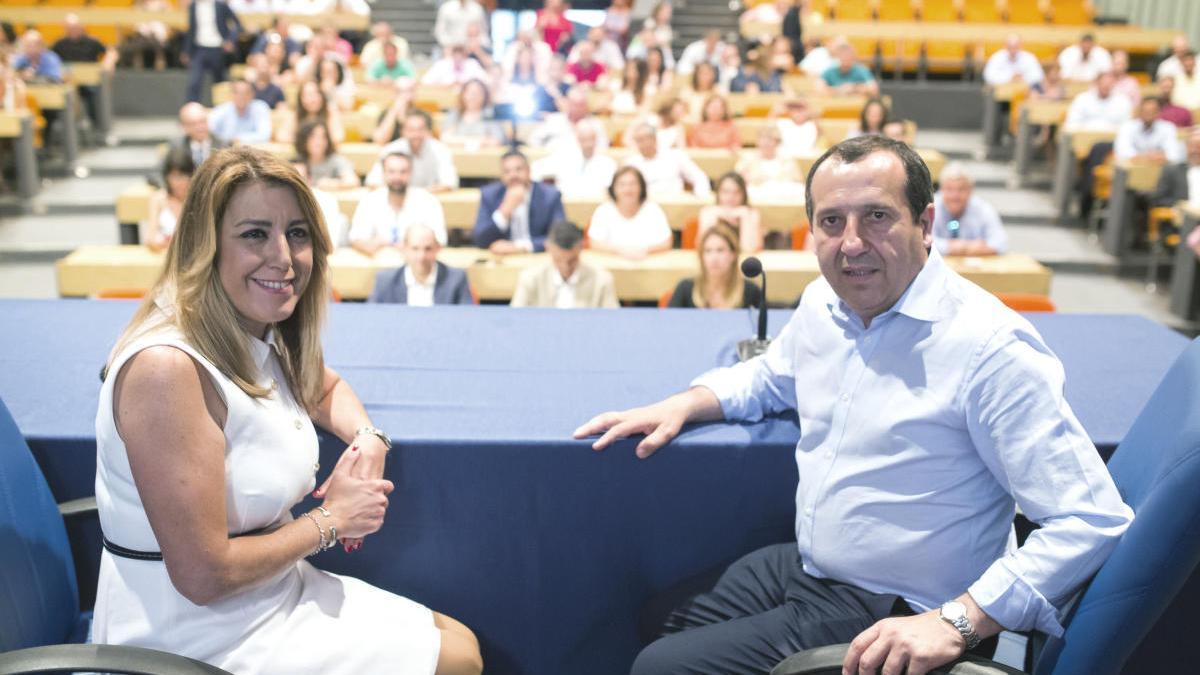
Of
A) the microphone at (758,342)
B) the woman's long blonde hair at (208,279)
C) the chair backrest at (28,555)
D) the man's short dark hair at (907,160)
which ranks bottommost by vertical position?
the chair backrest at (28,555)

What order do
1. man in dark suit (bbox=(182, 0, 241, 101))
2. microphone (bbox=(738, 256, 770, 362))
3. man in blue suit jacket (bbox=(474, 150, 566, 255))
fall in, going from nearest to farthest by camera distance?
microphone (bbox=(738, 256, 770, 362))
man in blue suit jacket (bbox=(474, 150, 566, 255))
man in dark suit (bbox=(182, 0, 241, 101))

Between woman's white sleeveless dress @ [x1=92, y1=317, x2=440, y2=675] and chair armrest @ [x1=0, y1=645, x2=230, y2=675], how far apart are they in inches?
4.4

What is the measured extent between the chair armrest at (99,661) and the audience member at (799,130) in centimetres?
672

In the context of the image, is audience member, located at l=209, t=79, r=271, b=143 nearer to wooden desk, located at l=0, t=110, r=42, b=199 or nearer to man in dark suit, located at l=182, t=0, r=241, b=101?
wooden desk, located at l=0, t=110, r=42, b=199

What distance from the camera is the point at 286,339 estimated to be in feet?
5.50

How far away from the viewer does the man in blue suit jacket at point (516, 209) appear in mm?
5711

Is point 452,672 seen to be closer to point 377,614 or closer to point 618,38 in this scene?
point 377,614

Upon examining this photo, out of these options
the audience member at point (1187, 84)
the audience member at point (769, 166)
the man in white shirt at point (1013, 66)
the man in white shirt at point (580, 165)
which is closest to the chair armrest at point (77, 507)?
the man in white shirt at point (580, 165)

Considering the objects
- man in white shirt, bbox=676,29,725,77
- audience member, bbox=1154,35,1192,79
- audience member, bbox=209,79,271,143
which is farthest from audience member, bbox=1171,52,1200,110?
audience member, bbox=209,79,271,143

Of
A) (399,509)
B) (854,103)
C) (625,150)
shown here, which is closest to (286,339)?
(399,509)

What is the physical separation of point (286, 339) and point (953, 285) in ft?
3.23

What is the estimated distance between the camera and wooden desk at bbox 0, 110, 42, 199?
7.34 metres

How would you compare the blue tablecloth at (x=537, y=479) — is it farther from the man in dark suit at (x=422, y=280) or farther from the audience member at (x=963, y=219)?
the audience member at (x=963, y=219)

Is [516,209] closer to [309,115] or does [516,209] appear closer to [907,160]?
[309,115]
